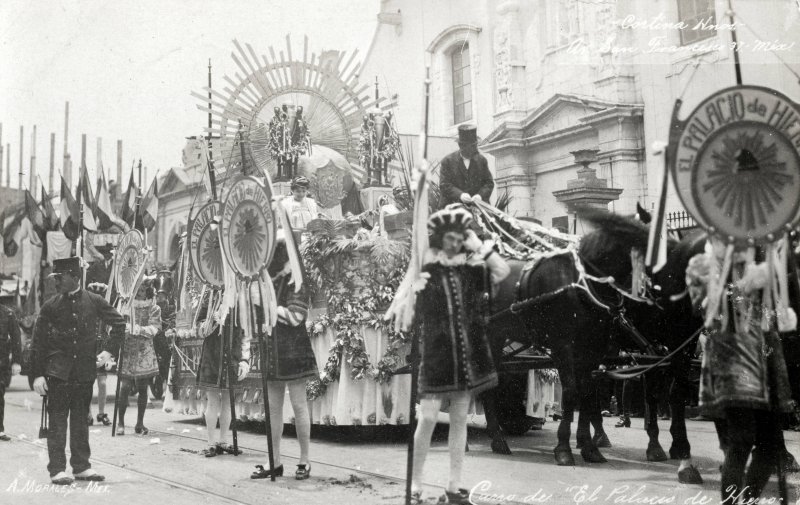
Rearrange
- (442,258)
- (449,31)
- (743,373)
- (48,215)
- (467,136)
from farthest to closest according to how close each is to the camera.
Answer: (449,31) → (48,215) → (467,136) → (442,258) → (743,373)

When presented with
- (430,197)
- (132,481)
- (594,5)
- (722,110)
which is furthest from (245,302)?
(594,5)

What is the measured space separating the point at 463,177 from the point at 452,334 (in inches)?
102

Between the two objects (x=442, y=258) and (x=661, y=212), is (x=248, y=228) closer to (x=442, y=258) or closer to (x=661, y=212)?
(x=442, y=258)

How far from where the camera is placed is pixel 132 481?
6.38 metres

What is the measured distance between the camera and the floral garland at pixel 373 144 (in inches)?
443

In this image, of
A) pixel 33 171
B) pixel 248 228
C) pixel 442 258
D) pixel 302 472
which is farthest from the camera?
pixel 33 171

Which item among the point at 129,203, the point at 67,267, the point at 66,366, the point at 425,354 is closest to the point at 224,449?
the point at 66,366

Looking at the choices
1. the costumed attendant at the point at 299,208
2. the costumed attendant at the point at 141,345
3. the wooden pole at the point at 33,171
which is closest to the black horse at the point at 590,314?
the costumed attendant at the point at 299,208

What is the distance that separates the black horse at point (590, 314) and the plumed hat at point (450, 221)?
49.0 inches

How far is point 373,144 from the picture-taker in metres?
11.2

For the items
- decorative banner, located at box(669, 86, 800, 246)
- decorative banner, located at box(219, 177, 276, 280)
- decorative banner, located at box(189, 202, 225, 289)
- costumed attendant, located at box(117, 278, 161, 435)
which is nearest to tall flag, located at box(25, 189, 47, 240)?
costumed attendant, located at box(117, 278, 161, 435)

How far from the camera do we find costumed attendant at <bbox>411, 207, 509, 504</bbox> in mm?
5070

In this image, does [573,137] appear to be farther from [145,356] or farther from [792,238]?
[792,238]

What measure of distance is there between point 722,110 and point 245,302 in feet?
14.1
